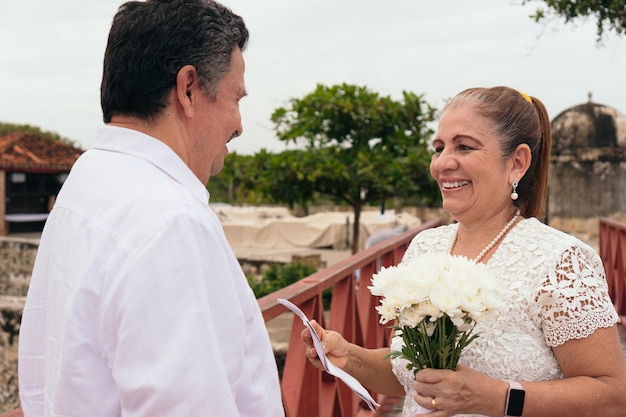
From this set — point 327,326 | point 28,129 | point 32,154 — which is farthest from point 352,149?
point 28,129

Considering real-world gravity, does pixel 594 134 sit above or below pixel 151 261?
above

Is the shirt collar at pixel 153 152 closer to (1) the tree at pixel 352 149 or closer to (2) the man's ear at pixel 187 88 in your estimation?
(2) the man's ear at pixel 187 88

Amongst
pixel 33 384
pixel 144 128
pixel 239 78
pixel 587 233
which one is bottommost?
pixel 587 233

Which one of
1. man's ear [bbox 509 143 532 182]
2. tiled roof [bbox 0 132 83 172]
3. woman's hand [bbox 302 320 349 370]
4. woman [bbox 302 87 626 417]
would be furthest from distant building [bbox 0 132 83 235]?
man's ear [bbox 509 143 532 182]

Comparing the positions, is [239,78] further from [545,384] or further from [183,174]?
[545,384]

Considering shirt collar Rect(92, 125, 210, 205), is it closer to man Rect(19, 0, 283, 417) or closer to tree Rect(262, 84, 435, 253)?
man Rect(19, 0, 283, 417)

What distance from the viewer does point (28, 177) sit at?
31719 millimetres

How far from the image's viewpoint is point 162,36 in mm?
1262

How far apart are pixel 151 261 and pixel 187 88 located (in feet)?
1.28

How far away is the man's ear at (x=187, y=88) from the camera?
127 cm

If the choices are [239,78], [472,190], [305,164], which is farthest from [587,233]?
[239,78]

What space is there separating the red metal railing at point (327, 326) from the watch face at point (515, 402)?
81cm

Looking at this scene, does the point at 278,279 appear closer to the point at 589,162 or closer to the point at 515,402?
the point at 589,162

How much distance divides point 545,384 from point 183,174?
1.15 metres
